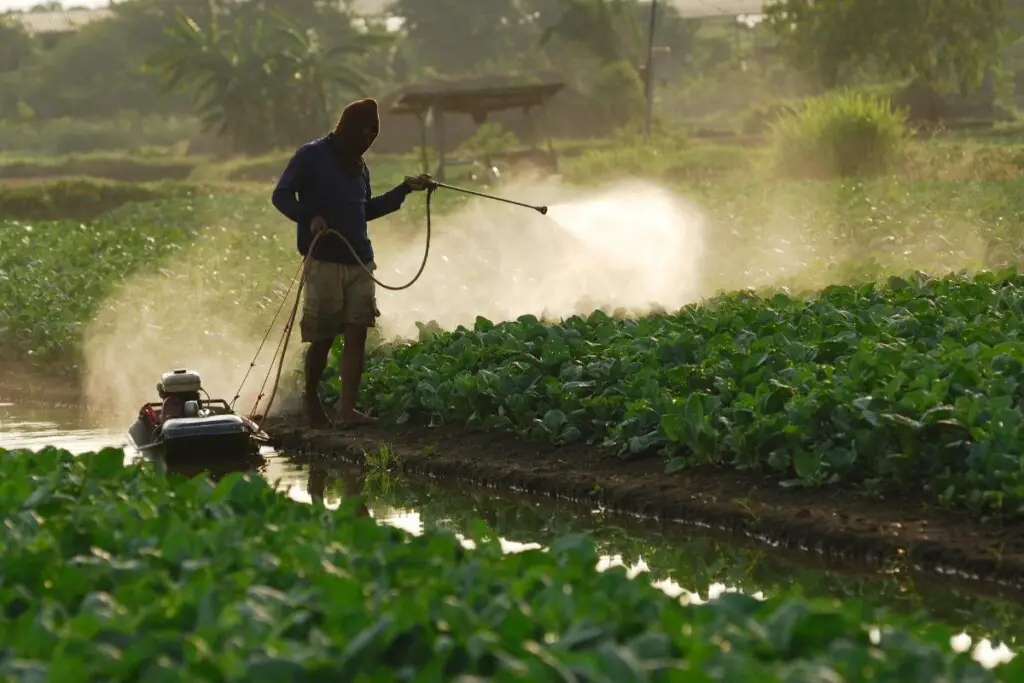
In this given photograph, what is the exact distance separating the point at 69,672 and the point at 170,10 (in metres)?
68.6

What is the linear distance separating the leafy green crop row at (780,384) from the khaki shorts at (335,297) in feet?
1.94

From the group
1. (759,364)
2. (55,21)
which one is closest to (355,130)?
(759,364)

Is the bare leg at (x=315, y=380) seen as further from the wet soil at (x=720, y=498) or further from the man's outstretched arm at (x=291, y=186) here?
the man's outstretched arm at (x=291, y=186)

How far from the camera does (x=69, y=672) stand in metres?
4.34

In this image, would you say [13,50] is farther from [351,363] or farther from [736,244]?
[351,363]

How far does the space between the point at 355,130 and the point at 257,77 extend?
47.2m

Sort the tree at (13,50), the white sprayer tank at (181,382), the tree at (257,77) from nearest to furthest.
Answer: the white sprayer tank at (181,382), the tree at (257,77), the tree at (13,50)

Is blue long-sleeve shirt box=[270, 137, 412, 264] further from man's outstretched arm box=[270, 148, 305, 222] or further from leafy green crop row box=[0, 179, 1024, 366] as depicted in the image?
leafy green crop row box=[0, 179, 1024, 366]

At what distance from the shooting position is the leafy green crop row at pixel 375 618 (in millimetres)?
4387

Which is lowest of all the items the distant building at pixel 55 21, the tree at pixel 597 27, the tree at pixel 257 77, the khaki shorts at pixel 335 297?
the khaki shorts at pixel 335 297

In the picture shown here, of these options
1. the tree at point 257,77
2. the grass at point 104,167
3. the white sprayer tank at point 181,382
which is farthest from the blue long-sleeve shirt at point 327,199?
the tree at point 257,77

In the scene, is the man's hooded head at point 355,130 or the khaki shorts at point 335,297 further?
the khaki shorts at point 335,297

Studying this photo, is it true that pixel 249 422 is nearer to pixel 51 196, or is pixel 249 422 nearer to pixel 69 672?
pixel 69 672

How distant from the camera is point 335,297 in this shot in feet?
37.0
